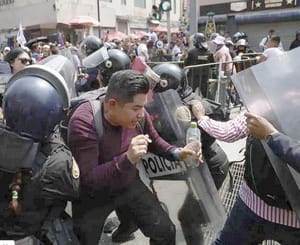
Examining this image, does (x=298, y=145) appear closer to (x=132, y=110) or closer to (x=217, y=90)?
(x=132, y=110)

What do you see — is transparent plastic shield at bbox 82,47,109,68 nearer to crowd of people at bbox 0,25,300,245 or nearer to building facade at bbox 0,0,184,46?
crowd of people at bbox 0,25,300,245

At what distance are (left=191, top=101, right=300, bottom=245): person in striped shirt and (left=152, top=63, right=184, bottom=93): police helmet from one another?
971 millimetres

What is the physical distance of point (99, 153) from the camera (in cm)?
215

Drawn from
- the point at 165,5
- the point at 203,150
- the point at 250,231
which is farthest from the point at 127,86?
the point at 165,5

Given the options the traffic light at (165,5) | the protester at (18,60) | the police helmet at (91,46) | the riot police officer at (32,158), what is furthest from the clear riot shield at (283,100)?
the traffic light at (165,5)

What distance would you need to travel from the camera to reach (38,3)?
3088cm

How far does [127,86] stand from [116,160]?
15.0 inches

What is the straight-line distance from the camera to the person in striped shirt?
2.03 m

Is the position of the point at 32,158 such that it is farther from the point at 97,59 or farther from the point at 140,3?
the point at 140,3

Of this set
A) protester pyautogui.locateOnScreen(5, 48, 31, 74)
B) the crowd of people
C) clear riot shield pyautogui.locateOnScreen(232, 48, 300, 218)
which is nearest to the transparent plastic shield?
protester pyautogui.locateOnScreen(5, 48, 31, 74)

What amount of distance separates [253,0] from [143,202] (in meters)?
26.9

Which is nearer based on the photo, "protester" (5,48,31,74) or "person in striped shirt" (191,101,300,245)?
"person in striped shirt" (191,101,300,245)

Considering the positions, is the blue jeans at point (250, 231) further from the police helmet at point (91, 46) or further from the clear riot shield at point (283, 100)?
the police helmet at point (91, 46)

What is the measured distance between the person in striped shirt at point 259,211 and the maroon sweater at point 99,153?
63 cm
